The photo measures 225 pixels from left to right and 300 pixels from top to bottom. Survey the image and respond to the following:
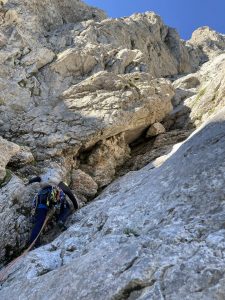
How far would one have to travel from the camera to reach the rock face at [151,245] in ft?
30.9

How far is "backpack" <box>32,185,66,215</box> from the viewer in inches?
661

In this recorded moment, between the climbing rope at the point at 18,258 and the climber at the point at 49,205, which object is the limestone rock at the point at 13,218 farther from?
the climbing rope at the point at 18,258

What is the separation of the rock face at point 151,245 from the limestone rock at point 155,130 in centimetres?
1092

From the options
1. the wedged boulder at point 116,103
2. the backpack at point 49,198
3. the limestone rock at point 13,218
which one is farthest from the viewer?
the wedged boulder at point 116,103

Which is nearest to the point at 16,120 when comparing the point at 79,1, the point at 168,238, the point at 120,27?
the point at 168,238

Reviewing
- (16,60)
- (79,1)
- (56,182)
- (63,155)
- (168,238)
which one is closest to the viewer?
(168,238)

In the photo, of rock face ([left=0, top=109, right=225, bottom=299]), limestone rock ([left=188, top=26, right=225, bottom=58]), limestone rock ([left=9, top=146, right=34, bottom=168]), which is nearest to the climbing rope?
rock face ([left=0, top=109, right=225, bottom=299])

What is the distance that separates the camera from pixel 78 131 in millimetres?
24516

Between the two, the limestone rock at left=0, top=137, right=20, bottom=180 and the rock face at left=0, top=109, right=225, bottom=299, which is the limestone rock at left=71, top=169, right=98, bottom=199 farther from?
the rock face at left=0, top=109, right=225, bottom=299

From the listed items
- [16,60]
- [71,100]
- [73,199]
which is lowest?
[73,199]

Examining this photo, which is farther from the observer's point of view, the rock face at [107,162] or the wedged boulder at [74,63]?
the wedged boulder at [74,63]

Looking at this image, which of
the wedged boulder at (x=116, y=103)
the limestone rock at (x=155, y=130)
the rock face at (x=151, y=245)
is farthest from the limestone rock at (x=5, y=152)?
the limestone rock at (x=155, y=130)

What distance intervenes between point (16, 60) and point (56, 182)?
20.3 m

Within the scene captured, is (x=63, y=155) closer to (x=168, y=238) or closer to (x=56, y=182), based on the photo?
(x=56, y=182)
